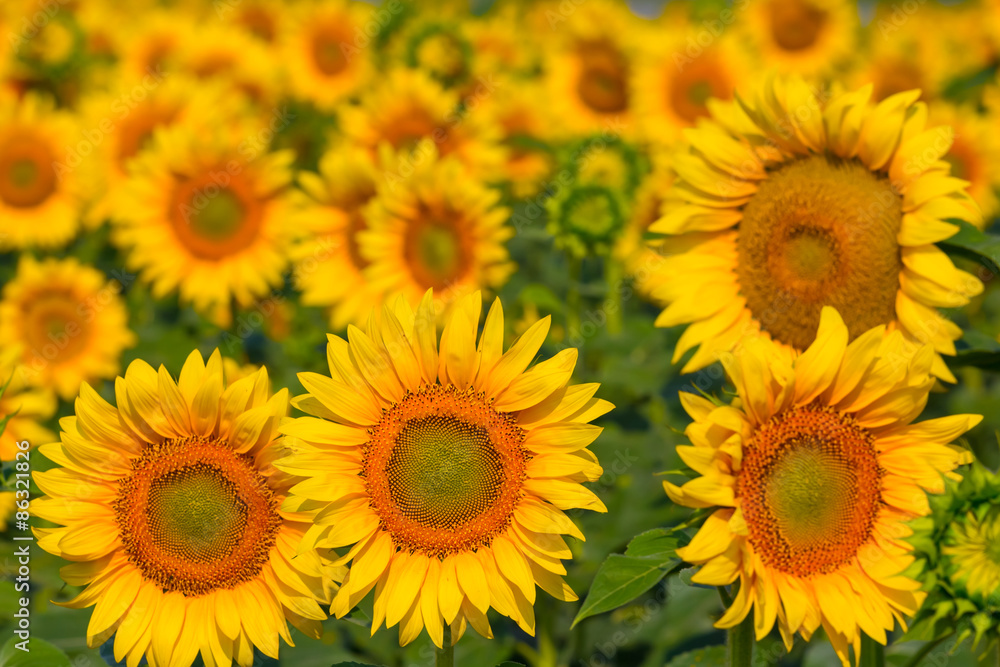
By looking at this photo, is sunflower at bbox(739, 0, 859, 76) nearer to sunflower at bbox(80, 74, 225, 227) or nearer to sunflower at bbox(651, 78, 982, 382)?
sunflower at bbox(80, 74, 225, 227)

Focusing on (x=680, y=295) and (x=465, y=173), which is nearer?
(x=680, y=295)

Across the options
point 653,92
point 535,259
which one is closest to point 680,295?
point 535,259

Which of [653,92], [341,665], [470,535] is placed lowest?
[341,665]

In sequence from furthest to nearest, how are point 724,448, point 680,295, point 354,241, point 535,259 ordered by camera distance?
1. point 535,259
2. point 354,241
3. point 680,295
4. point 724,448

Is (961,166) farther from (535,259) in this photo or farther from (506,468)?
(506,468)

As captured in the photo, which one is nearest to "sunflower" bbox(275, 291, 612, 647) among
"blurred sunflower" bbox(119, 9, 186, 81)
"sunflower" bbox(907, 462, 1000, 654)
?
"sunflower" bbox(907, 462, 1000, 654)

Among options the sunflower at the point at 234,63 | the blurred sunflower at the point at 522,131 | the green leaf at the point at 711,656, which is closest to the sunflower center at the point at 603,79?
the blurred sunflower at the point at 522,131
